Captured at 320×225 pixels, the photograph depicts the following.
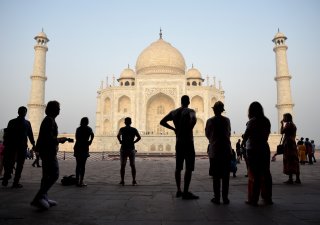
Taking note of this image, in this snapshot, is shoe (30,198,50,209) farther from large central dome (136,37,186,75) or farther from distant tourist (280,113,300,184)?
large central dome (136,37,186,75)

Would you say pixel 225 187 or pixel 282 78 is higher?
pixel 282 78

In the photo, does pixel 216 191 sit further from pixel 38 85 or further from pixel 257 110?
pixel 38 85

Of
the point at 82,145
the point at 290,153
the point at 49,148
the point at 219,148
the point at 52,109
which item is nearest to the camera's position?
the point at 49,148

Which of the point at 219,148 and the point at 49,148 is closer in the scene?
the point at 49,148

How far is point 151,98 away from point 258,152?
105 feet

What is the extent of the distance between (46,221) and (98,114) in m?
34.5

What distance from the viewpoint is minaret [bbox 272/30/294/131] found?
31812mm

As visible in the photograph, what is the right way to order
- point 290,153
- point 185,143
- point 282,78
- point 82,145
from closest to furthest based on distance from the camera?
point 185,143
point 82,145
point 290,153
point 282,78

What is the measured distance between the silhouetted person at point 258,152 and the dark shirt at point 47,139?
8.42 feet

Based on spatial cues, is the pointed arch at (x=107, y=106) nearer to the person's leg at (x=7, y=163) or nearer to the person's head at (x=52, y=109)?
the person's leg at (x=7, y=163)

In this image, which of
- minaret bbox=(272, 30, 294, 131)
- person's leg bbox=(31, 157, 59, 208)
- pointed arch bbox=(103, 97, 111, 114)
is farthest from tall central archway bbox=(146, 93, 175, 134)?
person's leg bbox=(31, 157, 59, 208)

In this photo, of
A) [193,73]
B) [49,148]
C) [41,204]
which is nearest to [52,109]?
[49,148]

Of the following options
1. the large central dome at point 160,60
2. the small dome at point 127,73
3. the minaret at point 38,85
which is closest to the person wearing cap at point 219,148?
the minaret at point 38,85

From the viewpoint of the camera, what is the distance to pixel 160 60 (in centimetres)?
4012
